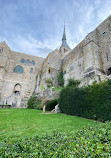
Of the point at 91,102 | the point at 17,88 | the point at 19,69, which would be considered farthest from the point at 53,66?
the point at 91,102

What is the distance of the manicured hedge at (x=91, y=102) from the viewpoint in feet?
19.8

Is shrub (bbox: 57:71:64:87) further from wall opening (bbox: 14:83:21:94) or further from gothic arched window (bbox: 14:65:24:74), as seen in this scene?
gothic arched window (bbox: 14:65:24:74)

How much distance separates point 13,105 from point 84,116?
16125mm

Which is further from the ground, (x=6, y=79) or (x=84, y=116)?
(x=6, y=79)

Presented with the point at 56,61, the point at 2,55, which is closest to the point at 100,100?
the point at 56,61

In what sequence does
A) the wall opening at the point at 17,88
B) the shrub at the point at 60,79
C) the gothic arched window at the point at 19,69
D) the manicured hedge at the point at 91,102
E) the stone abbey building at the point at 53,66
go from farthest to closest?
1. the gothic arched window at the point at 19,69
2. the wall opening at the point at 17,88
3. the shrub at the point at 60,79
4. the stone abbey building at the point at 53,66
5. the manicured hedge at the point at 91,102

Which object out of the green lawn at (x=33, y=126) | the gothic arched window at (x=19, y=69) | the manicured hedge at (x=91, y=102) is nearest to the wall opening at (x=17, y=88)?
the gothic arched window at (x=19, y=69)

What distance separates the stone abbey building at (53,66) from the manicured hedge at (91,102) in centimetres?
267

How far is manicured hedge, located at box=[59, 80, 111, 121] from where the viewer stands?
604cm

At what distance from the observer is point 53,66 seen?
931 inches

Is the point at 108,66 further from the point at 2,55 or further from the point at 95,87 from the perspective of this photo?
the point at 2,55

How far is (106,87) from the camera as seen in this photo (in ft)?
20.9

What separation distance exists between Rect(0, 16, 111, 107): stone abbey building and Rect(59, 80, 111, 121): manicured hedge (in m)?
2.67

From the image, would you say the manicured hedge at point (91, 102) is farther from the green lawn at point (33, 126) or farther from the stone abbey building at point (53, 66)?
the stone abbey building at point (53, 66)
